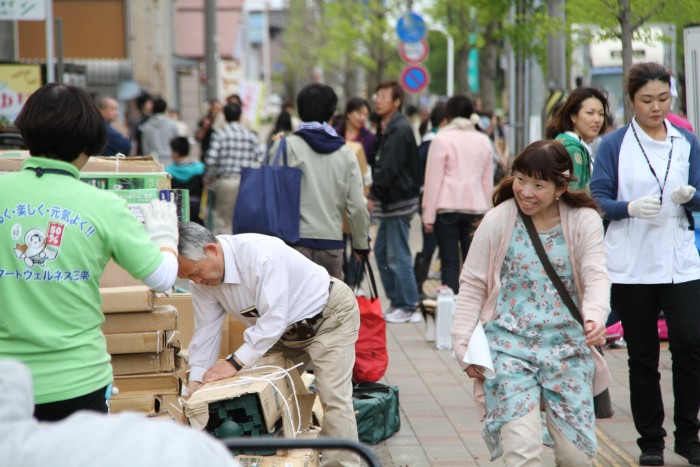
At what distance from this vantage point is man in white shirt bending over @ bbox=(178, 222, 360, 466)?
4.69 meters

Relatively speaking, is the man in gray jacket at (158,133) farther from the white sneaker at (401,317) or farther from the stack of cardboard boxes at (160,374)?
the stack of cardboard boxes at (160,374)

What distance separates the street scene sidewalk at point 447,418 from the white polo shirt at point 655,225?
3.33 ft

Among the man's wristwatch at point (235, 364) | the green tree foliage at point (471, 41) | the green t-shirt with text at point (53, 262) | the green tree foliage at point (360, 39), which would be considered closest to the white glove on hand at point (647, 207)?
the man's wristwatch at point (235, 364)

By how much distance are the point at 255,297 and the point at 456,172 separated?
5.24 meters

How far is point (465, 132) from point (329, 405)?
5219 mm

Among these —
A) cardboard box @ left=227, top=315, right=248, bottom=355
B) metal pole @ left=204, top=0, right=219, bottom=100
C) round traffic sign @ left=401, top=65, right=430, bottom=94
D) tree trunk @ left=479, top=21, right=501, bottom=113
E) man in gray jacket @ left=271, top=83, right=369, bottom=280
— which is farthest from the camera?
tree trunk @ left=479, top=21, right=501, bottom=113

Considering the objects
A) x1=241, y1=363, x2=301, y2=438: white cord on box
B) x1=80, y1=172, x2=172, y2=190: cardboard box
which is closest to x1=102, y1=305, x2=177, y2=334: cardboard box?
x1=241, y1=363, x2=301, y2=438: white cord on box

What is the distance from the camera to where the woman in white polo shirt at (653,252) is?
5.46 metres

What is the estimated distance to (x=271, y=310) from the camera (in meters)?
4.72

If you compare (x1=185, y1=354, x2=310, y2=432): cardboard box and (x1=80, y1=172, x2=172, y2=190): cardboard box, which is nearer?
(x1=185, y1=354, x2=310, y2=432): cardboard box

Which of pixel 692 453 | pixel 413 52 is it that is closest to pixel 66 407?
pixel 692 453

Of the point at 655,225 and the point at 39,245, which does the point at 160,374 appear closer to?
the point at 39,245

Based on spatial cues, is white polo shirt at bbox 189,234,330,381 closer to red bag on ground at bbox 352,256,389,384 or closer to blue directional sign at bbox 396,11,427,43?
red bag on ground at bbox 352,256,389,384

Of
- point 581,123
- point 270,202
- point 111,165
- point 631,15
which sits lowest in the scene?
point 270,202
